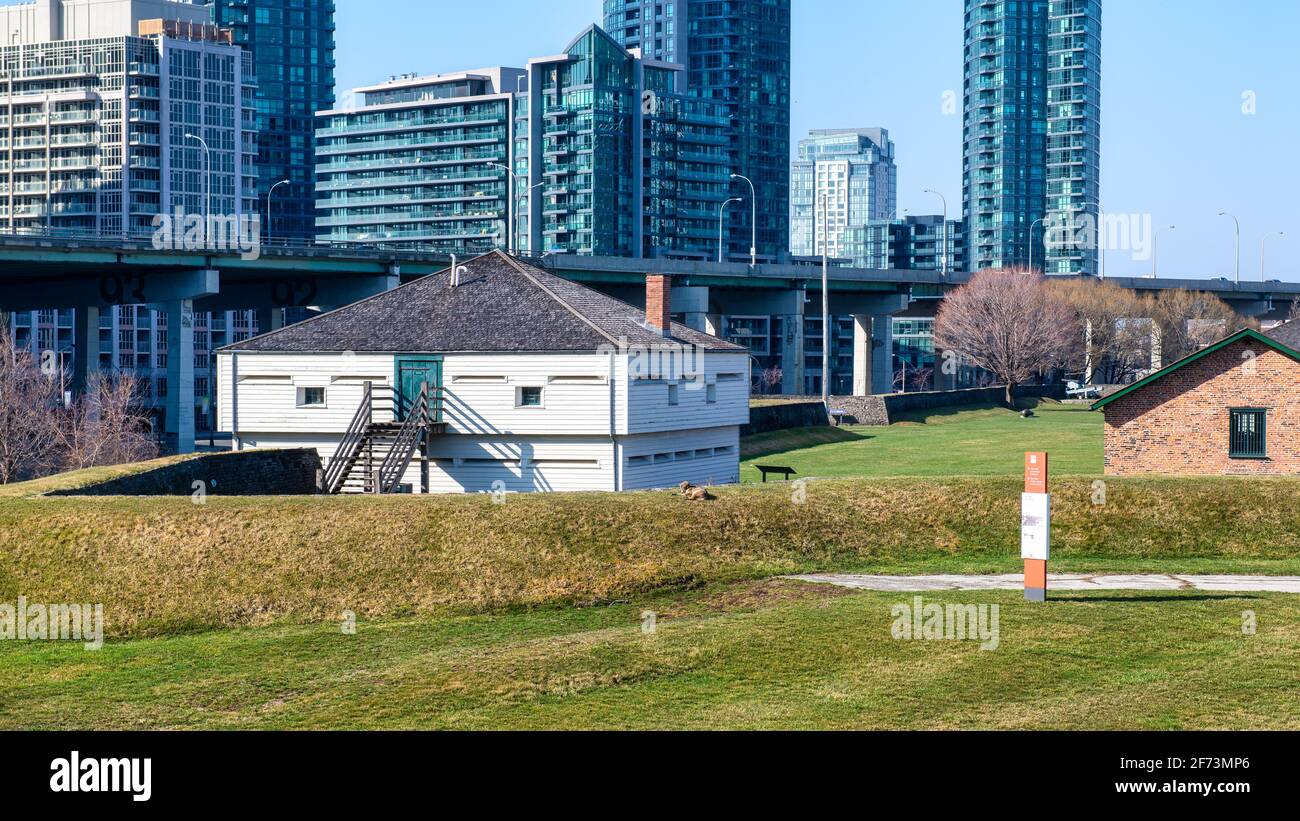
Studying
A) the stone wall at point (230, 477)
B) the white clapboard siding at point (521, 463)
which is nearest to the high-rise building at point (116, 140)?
the white clapboard siding at point (521, 463)

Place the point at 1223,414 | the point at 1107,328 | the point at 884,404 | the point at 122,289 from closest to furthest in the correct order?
the point at 1223,414
the point at 884,404
the point at 122,289
the point at 1107,328

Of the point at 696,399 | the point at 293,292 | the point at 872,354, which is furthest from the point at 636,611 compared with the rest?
the point at 872,354

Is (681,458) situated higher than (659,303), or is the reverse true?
(659,303)

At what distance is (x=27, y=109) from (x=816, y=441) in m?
145

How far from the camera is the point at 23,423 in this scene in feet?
275

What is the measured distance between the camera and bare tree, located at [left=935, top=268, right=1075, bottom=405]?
414 ft

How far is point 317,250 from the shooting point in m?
102

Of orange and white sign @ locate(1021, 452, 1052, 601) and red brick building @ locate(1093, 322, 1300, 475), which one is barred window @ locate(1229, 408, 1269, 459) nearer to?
red brick building @ locate(1093, 322, 1300, 475)

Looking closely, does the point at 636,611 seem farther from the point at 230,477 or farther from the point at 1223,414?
the point at 1223,414

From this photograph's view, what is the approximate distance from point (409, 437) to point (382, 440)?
142 centimetres

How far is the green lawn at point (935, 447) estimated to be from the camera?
65.7 m

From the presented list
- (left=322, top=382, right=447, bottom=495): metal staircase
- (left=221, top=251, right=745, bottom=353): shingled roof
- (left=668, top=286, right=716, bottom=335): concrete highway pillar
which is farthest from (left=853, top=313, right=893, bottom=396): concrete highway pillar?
(left=322, top=382, right=447, bottom=495): metal staircase
